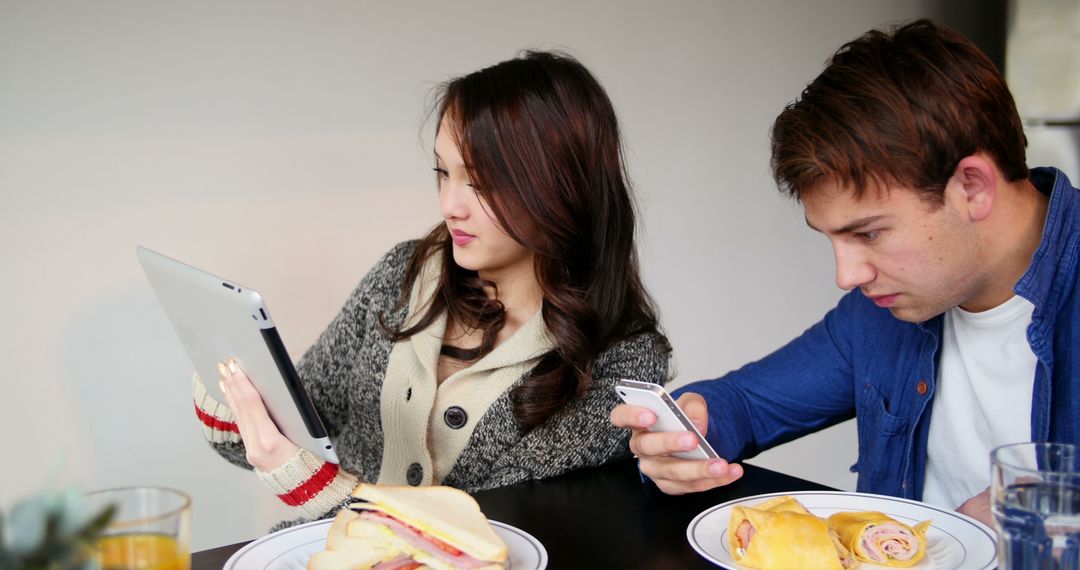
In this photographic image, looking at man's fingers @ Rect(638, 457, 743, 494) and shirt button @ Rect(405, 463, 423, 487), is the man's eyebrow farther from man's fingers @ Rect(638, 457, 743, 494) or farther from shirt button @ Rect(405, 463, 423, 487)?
shirt button @ Rect(405, 463, 423, 487)

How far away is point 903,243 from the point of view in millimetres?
1271

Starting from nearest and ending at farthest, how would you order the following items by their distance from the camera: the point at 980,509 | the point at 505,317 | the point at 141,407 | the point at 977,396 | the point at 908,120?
the point at 980,509, the point at 908,120, the point at 977,396, the point at 505,317, the point at 141,407

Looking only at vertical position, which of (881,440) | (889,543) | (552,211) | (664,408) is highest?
(552,211)

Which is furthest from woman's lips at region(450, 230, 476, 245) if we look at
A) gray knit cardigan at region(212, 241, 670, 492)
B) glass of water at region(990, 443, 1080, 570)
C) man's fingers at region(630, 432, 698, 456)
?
glass of water at region(990, 443, 1080, 570)

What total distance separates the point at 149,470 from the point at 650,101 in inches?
69.5

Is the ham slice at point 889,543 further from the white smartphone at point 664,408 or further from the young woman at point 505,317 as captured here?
the young woman at point 505,317

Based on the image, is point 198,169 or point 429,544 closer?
point 429,544

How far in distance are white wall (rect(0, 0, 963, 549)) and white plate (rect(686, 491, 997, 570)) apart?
3.73 ft

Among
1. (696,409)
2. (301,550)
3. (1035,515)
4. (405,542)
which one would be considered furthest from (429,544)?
(696,409)

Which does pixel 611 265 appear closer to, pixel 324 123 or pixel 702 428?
pixel 702 428

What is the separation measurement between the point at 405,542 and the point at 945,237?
2.69ft

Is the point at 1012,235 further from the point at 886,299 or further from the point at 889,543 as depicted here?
the point at 889,543

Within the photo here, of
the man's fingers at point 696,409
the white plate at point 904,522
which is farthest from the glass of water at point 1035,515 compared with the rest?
the man's fingers at point 696,409

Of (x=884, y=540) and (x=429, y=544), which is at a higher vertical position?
(x=429, y=544)
